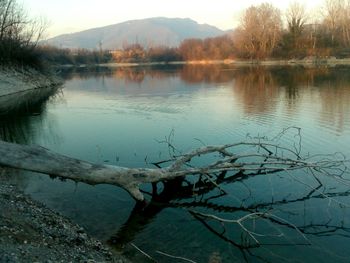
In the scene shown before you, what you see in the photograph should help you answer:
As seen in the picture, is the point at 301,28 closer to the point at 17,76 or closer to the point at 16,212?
the point at 17,76

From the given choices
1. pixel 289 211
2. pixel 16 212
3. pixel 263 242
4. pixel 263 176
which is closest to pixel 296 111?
pixel 263 176

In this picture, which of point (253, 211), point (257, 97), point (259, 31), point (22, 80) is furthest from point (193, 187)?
point (259, 31)

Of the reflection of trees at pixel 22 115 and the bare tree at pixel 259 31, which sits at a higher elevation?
the bare tree at pixel 259 31

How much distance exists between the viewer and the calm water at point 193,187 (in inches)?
336

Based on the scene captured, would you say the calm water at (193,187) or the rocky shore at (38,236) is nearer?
the rocky shore at (38,236)

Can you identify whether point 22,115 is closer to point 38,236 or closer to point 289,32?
point 38,236

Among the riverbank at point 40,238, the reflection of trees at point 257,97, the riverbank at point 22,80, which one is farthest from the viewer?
the riverbank at point 22,80

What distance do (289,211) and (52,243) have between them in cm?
560

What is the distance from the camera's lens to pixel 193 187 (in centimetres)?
1153

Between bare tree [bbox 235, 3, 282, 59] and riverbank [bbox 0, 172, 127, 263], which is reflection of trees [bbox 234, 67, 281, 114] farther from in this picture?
bare tree [bbox 235, 3, 282, 59]

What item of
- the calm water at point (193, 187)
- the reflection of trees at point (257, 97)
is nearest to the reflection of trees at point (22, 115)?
the calm water at point (193, 187)

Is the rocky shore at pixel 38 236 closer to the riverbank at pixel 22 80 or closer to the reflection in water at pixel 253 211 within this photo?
the reflection in water at pixel 253 211

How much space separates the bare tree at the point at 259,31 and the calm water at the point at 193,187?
64.5 metres

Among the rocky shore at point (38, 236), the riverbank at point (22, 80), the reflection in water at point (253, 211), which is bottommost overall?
the reflection in water at point (253, 211)
